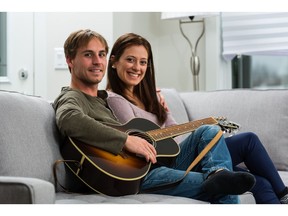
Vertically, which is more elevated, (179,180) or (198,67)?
(198,67)

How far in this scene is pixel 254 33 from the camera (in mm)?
3473

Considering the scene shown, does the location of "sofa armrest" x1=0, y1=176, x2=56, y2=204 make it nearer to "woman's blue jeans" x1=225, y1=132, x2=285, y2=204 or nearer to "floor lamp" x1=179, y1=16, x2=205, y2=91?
"woman's blue jeans" x1=225, y1=132, x2=285, y2=204

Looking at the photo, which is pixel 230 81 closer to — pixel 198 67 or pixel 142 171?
pixel 198 67

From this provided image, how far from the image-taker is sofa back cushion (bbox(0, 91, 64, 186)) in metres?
1.79

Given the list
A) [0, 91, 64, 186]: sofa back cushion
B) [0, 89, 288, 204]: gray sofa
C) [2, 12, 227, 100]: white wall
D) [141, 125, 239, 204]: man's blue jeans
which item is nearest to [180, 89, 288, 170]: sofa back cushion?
[0, 89, 288, 204]: gray sofa

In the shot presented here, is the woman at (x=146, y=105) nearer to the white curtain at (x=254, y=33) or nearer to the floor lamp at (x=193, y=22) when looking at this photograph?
the floor lamp at (x=193, y=22)

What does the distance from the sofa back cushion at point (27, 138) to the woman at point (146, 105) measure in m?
0.34

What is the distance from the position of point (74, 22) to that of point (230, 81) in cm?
107

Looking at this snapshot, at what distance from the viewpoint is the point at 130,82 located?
7.71ft

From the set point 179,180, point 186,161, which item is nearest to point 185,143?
point 186,161

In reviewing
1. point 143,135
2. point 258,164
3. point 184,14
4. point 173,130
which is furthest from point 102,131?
point 184,14

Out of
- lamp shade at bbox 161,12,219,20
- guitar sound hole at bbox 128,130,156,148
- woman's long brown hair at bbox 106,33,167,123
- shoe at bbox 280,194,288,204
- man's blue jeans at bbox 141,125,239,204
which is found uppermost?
lamp shade at bbox 161,12,219,20

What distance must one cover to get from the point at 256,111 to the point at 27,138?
1.24 m

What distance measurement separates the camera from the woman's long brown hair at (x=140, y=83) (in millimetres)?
2363
